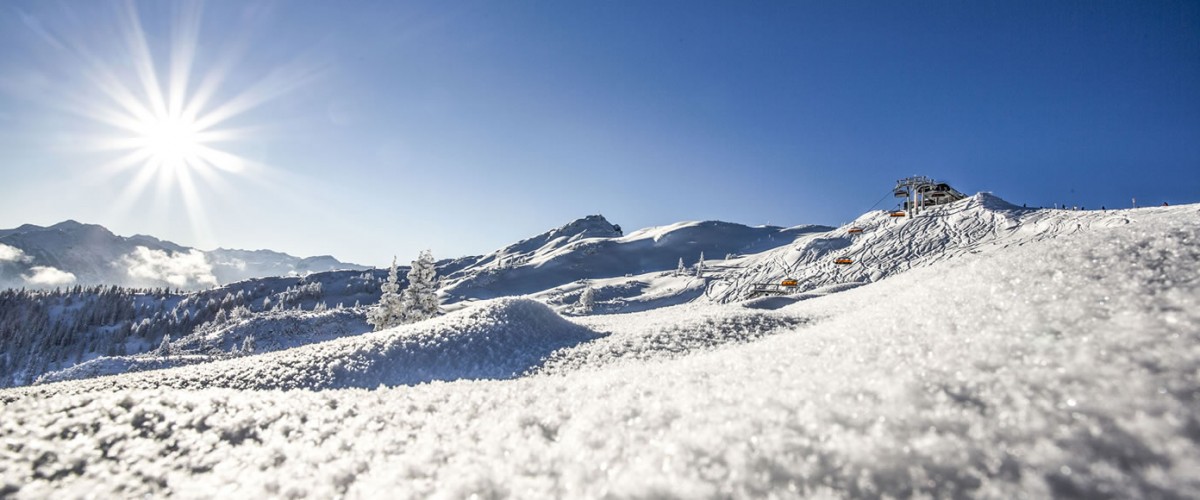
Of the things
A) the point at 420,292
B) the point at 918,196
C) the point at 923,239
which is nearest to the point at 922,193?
the point at 918,196

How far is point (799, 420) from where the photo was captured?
3.92 m

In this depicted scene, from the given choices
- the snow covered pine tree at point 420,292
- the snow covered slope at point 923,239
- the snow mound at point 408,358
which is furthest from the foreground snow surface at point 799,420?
the snow covered slope at point 923,239

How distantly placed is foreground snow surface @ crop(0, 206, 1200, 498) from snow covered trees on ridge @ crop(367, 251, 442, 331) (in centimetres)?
4514

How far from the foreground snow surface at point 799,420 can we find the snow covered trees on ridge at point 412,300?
45139 mm

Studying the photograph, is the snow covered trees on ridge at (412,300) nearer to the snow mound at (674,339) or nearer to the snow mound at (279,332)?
the snow mound at (674,339)

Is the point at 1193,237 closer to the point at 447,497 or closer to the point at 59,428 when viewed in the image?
the point at 447,497

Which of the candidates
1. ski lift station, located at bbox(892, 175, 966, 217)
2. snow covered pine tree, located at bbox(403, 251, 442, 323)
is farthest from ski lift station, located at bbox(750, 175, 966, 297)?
snow covered pine tree, located at bbox(403, 251, 442, 323)

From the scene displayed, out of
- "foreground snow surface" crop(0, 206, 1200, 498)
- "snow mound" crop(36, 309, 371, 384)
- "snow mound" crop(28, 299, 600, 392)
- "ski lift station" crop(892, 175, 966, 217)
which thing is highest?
"ski lift station" crop(892, 175, 966, 217)

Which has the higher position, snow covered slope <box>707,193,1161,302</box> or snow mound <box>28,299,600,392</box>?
snow covered slope <box>707,193,1161,302</box>

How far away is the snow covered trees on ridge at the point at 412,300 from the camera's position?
49.3m

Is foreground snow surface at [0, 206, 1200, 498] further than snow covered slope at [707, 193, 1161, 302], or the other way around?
snow covered slope at [707, 193, 1161, 302]

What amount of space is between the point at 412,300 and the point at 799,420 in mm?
51085

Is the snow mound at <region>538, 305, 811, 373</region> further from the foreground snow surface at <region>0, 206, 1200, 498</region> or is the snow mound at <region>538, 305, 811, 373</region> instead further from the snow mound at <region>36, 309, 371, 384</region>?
the snow mound at <region>36, 309, 371, 384</region>

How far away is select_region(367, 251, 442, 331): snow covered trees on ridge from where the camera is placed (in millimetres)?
49312
